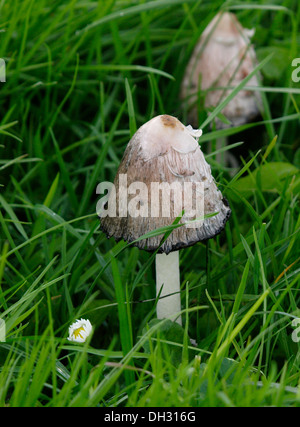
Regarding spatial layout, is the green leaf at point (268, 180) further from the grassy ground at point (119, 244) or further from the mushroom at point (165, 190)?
the mushroom at point (165, 190)

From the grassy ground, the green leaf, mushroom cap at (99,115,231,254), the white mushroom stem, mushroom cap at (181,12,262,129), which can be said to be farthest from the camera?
mushroom cap at (181,12,262,129)

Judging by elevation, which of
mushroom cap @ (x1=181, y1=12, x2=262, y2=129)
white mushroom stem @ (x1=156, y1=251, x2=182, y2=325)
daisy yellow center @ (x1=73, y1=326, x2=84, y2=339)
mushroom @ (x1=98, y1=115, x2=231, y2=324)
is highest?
mushroom cap @ (x1=181, y1=12, x2=262, y2=129)

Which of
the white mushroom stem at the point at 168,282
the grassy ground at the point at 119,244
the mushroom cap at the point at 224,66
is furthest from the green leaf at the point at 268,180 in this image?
the mushroom cap at the point at 224,66

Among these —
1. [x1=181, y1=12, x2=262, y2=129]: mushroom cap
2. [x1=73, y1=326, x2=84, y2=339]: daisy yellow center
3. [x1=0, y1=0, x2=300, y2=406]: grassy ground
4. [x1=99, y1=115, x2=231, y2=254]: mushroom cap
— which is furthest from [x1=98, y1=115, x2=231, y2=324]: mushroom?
[x1=181, y1=12, x2=262, y2=129]: mushroom cap

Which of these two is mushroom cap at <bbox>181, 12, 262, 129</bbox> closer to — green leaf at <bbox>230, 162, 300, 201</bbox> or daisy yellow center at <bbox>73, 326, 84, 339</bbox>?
green leaf at <bbox>230, 162, 300, 201</bbox>

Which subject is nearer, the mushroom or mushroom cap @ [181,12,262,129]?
the mushroom
